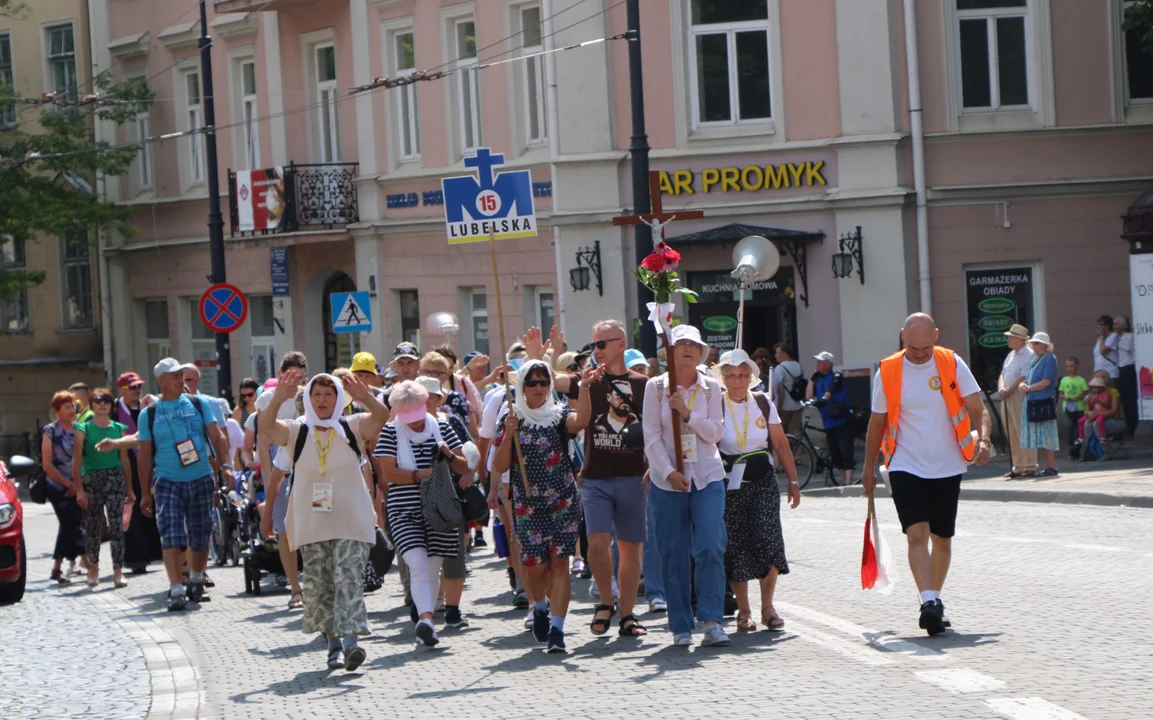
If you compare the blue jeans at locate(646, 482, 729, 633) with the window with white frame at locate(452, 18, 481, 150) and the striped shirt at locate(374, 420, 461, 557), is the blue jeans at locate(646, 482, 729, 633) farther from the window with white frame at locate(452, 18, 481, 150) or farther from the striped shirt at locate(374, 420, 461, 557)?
the window with white frame at locate(452, 18, 481, 150)

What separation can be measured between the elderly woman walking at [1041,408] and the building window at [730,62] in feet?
22.0

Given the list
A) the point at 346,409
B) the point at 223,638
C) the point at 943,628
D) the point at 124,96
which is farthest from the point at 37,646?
the point at 124,96

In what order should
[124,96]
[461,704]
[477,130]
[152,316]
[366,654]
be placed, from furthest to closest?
1. [152,316]
2. [124,96]
3. [477,130]
4. [366,654]
5. [461,704]

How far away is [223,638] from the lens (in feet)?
40.8

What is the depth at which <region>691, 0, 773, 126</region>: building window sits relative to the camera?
26109mm

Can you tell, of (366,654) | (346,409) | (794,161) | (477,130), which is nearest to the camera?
(366,654)

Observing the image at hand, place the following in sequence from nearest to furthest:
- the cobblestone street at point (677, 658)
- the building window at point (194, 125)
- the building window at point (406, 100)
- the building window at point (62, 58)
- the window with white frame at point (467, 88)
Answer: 1. the cobblestone street at point (677, 658)
2. the window with white frame at point (467, 88)
3. the building window at point (406, 100)
4. the building window at point (194, 125)
5. the building window at point (62, 58)

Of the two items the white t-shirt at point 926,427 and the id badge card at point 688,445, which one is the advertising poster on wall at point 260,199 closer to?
the id badge card at point 688,445

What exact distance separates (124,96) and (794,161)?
1561cm

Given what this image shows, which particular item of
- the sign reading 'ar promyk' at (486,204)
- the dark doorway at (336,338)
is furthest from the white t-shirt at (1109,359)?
the dark doorway at (336,338)

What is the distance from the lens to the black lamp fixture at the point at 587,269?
26719 millimetres

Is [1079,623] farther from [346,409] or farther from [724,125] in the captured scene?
[724,125]

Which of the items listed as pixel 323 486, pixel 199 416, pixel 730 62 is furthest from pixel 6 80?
pixel 323 486

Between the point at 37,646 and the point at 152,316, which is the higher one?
Result: the point at 152,316
